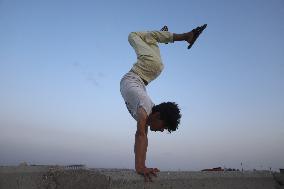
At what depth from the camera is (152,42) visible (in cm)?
488

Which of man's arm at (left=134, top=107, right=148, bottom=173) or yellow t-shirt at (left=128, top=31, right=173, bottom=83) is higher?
yellow t-shirt at (left=128, top=31, right=173, bottom=83)

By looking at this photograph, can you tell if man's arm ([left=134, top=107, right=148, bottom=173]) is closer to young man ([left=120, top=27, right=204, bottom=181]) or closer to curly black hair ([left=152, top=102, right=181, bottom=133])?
young man ([left=120, top=27, right=204, bottom=181])

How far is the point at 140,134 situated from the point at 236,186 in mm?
1341

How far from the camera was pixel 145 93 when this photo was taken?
4.41 m

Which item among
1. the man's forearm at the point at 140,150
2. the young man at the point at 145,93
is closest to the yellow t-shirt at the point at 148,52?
the young man at the point at 145,93

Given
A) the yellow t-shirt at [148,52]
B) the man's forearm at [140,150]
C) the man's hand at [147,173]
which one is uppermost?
the yellow t-shirt at [148,52]

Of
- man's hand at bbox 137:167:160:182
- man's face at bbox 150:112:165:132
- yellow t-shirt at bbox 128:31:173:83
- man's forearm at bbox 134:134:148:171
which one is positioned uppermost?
yellow t-shirt at bbox 128:31:173:83

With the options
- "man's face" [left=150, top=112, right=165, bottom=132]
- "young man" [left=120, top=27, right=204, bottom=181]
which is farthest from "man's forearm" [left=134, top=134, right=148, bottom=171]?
"man's face" [left=150, top=112, right=165, bottom=132]

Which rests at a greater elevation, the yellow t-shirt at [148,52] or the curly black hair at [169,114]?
the yellow t-shirt at [148,52]

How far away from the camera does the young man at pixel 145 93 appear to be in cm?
363

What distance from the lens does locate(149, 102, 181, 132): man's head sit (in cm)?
407

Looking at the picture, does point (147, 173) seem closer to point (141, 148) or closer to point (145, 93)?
point (141, 148)

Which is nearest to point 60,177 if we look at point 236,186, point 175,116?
point 175,116

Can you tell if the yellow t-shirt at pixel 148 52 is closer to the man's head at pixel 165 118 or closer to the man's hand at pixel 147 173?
the man's head at pixel 165 118
